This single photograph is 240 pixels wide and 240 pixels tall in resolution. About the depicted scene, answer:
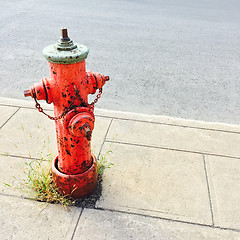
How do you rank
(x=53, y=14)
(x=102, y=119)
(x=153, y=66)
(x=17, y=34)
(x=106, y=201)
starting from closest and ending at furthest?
(x=106, y=201) → (x=102, y=119) → (x=153, y=66) → (x=17, y=34) → (x=53, y=14)

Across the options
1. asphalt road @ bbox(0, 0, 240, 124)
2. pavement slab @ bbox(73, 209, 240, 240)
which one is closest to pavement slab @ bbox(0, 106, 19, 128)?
asphalt road @ bbox(0, 0, 240, 124)

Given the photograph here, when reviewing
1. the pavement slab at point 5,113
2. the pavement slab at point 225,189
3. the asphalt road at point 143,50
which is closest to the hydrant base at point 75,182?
the pavement slab at point 225,189

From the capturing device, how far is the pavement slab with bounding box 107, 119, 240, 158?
10.7ft

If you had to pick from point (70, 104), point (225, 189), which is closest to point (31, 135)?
point (70, 104)

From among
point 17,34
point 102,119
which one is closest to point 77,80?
point 102,119

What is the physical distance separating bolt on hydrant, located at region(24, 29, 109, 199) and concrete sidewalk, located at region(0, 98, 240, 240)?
32cm

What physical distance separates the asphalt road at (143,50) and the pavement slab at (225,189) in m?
1.12

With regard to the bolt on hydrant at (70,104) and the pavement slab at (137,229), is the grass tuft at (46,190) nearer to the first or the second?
the bolt on hydrant at (70,104)

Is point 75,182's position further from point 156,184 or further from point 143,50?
point 143,50

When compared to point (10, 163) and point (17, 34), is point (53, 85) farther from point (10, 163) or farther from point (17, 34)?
point (17, 34)

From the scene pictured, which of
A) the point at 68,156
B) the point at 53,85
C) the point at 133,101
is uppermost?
the point at 53,85

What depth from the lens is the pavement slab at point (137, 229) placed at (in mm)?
2291

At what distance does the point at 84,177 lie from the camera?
2.44m

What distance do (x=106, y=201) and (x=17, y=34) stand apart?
553 cm
